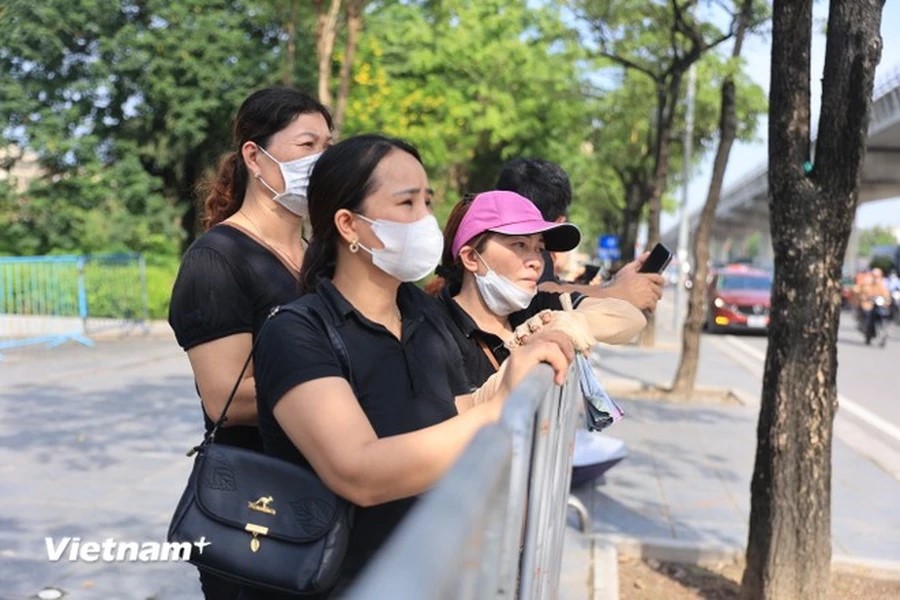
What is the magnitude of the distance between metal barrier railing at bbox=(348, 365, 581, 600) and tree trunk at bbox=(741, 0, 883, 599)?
7.62 ft

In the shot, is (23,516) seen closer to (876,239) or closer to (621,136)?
(621,136)

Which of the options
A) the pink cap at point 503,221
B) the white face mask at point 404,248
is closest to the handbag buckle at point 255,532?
the white face mask at point 404,248

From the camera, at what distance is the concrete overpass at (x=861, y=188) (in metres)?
27.9

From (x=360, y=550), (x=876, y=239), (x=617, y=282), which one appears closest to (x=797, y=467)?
(x=617, y=282)

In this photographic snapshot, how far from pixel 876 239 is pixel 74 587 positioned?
549ft

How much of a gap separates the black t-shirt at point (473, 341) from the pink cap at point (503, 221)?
185mm

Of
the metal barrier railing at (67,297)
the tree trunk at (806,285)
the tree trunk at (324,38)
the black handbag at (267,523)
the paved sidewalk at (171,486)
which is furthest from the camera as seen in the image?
the metal barrier railing at (67,297)

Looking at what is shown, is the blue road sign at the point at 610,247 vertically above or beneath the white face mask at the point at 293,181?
beneath

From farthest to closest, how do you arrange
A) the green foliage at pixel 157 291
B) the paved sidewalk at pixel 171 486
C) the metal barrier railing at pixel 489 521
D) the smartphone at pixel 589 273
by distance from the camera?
1. the green foliage at pixel 157 291
2. the paved sidewalk at pixel 171 486
3. the smartphone at pixel 589 273
4. the metal barrier railing at pixel 489 521

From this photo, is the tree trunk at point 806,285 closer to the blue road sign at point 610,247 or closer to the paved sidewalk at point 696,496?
the paved sidewalk at point 696,496

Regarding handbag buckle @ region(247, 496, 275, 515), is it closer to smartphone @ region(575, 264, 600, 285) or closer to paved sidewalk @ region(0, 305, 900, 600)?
smartphone @ region(575, 264, 600, 285)

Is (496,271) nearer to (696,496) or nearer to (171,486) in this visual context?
(171,486)

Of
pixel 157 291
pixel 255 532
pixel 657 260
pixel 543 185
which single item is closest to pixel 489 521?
pixel 255 532

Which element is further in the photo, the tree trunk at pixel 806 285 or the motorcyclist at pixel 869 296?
the motorcyclist at pixel 869 296
